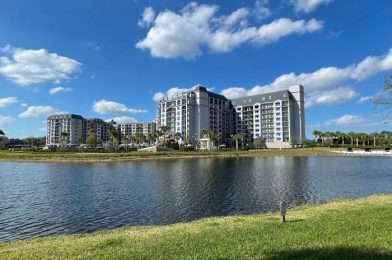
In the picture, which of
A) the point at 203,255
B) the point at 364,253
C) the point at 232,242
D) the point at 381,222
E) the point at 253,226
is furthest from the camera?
the point at 253,226

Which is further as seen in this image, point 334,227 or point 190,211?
point 190,211

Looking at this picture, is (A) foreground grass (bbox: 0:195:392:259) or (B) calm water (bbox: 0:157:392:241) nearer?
(A) foreground grass (bbox: 0:195:392:259)

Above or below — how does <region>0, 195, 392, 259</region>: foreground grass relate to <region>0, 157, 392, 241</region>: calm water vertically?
above

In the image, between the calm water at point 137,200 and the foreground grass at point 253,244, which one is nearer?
the foreground grass at point 253,244

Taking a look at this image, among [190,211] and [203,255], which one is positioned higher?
[203,255]

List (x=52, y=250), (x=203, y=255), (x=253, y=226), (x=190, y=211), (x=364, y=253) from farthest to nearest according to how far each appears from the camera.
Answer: (x=190, y=211) → (x=253, y=226) → (x=52, y=250) → (x=203, y=255) → (x=364, y=253)

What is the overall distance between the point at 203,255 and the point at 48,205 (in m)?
28.3

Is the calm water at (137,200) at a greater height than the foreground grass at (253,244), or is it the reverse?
the foreground grass at (253,244)

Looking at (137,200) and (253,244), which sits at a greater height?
(253,244)

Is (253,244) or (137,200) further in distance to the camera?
(137,200)

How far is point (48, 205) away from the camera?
114 ft

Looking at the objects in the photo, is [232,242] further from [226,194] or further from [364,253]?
[226,194]

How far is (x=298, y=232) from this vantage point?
14891 millimetres

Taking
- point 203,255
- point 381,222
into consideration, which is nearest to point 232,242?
point 203,255
